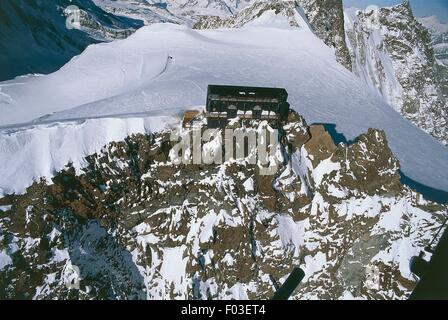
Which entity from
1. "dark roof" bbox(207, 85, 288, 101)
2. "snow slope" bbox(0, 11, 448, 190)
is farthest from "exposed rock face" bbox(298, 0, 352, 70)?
"dark roof" bbox(207, 85, 288, 101)

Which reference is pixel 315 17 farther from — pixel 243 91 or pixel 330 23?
pixel 243 91

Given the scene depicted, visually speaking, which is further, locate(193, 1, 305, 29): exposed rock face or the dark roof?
locate(193, 1, 305, 29): exposed rock face

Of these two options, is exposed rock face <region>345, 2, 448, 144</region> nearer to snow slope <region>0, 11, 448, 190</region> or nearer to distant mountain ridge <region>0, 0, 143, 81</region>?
snow slope <region>0, 11, 448, 190</region>

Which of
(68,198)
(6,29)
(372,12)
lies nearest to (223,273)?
(68,198)

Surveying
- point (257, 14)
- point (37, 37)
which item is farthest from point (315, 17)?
point (37, 37)

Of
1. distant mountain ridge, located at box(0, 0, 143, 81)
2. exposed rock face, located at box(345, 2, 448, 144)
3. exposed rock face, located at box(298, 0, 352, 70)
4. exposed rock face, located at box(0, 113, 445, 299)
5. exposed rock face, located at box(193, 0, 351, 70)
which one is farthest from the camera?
distant mountain ridge, located at box(0, 0, 143, 81)

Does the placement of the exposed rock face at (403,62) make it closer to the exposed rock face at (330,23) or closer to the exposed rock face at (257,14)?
the exposed rock face at (330,23)
